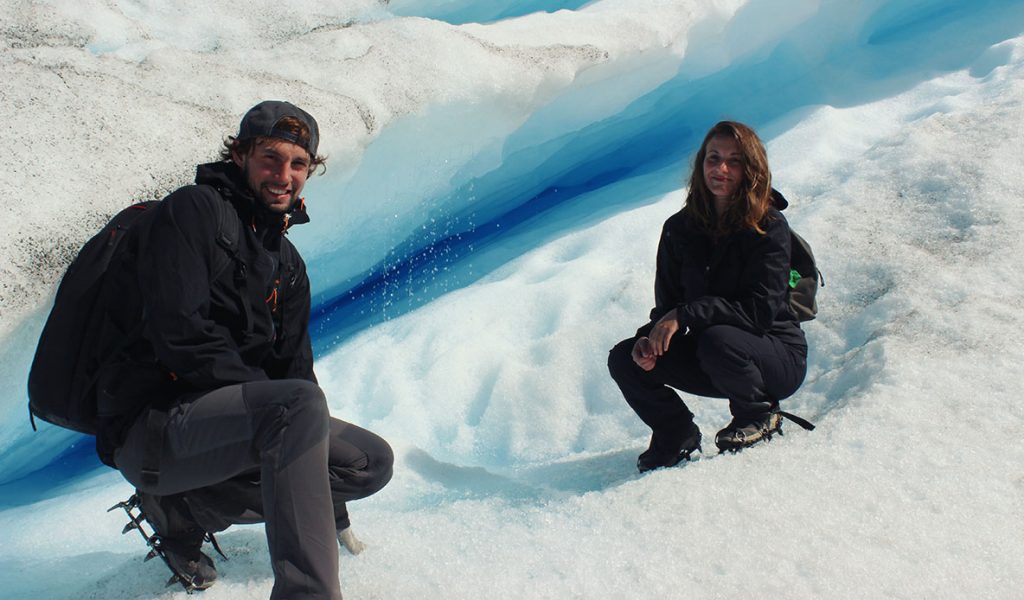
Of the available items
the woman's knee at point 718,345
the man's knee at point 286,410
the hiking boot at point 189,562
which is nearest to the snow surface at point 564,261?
the hiking boot at point 189,562

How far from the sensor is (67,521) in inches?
118

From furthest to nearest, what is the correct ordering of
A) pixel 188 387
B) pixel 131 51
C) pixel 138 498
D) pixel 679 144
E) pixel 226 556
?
pixel 679 144 → pixel 131 51 → pixel 226 556 → pixel 138 498 → pixel 188 387

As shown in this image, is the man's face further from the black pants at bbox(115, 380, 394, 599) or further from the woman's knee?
→ the woman's knee

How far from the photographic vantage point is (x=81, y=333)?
1.70m

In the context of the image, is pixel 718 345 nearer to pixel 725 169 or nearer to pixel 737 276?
pixel 737 276

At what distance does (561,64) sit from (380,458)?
3446mm

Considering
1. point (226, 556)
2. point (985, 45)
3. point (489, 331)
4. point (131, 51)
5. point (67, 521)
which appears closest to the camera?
point (226, 556)

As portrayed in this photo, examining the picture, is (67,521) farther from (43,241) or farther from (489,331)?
(489,331)

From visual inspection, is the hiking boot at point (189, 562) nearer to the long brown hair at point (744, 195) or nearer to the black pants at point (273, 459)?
the black pants at point (273, 459)

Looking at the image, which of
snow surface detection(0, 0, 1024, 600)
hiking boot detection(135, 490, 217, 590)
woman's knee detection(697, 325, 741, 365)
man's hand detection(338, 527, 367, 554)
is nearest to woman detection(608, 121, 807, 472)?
woman's knee detection(697, 325, 741, 365)

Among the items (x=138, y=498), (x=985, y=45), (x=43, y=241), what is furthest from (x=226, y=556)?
(x=985, y=45)

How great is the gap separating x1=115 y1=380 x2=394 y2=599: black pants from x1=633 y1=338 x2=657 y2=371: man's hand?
99cm

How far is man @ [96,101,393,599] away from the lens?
161cm

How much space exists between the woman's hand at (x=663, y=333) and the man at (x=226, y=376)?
997mm
